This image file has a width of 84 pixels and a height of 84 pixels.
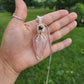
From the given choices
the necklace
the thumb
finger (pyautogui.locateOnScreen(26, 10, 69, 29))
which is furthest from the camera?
finger (pyautogui.locateOnScreen(26, 10, 69, 29))

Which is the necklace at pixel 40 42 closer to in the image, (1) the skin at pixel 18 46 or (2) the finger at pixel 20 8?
(1) the skin at pixel 18 46

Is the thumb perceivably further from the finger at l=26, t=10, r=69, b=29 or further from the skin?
the finger at l=26, t=10, r=69, b=29

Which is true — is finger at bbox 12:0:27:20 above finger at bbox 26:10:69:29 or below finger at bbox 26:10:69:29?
above

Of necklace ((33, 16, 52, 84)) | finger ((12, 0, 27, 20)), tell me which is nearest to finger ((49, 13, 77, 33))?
necklace ((33, 16, 52, 84))

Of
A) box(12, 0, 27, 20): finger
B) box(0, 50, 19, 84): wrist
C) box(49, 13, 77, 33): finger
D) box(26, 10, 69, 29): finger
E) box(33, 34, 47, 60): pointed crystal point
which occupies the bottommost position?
box(0, 50, 19, 84): wrist

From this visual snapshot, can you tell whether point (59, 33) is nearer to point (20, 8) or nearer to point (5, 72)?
point (20, 8)

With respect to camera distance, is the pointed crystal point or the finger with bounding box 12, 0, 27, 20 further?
the pointed crystal point

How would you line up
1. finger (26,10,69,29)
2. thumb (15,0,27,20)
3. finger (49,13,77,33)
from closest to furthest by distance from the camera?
thumb (15,0,27,20), finger (26,10,69,29), finger (49,13,77,33)

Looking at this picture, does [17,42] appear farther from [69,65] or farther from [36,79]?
[69,65]

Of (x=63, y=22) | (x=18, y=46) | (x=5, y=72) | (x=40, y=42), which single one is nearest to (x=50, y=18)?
(x=63, y=22)

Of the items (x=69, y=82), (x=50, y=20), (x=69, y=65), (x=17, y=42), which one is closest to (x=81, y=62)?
(x=69, y=65)
